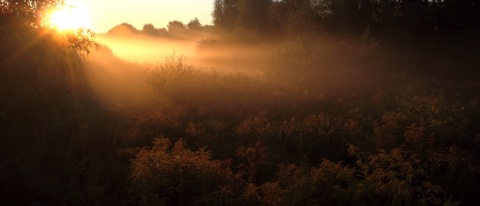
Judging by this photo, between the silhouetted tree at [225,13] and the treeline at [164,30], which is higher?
the silhouetted tree at [225,13]

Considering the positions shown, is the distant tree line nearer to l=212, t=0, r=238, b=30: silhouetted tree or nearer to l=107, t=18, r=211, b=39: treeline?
l=212, t=0, r=238, b=30: silhouetted tree

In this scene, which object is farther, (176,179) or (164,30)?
(164,30)

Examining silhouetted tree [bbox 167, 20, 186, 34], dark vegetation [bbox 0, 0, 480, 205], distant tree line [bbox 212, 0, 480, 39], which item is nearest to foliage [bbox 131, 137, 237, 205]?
dark vegetation [bbox 0, 0, 480, 205]

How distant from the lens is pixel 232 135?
15.2 meters

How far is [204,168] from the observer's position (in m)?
9.82

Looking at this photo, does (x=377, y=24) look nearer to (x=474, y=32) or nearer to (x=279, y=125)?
(x=474, y=32)

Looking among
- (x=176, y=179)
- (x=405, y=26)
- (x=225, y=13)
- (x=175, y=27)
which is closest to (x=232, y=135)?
(x=176, y=179)

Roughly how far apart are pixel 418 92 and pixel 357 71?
717 centimetres

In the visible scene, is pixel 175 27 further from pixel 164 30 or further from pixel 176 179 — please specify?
pixel 176 179

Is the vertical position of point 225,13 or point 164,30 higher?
point 225,13

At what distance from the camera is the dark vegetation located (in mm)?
9086

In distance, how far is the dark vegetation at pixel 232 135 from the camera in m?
9.09

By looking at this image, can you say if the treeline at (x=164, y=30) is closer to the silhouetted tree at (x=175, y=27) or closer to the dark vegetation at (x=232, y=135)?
the silhouetted tree at (x=175, y=27)

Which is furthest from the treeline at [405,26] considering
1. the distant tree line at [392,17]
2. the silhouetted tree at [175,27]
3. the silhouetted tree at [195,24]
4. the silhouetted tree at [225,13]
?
the silhouetted tree at [175,27]
